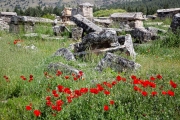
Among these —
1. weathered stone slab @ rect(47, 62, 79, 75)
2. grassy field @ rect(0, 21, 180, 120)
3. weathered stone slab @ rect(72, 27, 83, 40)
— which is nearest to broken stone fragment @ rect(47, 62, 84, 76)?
→ weathered stone slab @ rect(47, 62, 79, 75)

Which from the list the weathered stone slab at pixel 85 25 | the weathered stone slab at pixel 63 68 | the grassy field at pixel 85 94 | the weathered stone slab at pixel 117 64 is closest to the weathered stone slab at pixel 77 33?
the weathered stone slab at pixel 85 25

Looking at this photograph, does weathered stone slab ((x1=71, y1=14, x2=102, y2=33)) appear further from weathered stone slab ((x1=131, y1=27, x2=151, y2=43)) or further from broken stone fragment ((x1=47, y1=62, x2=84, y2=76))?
broken stone fragment ((x1=47, y1=62, x2=84, y2=76))

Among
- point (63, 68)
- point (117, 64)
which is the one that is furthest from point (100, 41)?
point (63, 68)

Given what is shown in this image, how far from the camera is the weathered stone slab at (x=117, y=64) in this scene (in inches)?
319

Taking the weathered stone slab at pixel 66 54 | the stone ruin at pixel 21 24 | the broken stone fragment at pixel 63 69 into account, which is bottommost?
the weathered stone slab at pixel 66 54

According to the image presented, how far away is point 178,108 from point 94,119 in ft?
4.92

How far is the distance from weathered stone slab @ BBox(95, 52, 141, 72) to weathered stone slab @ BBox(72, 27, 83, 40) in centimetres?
745

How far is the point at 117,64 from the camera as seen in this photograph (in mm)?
8344

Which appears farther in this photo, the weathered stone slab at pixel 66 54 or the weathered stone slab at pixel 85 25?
the weathered stone slab at pixel 85 25

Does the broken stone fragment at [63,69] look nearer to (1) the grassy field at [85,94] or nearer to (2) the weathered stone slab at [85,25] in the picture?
(1) the grassy field at [85,94]

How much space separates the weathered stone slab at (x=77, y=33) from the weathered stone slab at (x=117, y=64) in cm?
745

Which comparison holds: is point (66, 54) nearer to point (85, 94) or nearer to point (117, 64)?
point (117, 64)

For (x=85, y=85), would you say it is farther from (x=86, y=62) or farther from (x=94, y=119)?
(x=86, y=62)

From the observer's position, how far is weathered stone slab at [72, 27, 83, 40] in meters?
15.8
